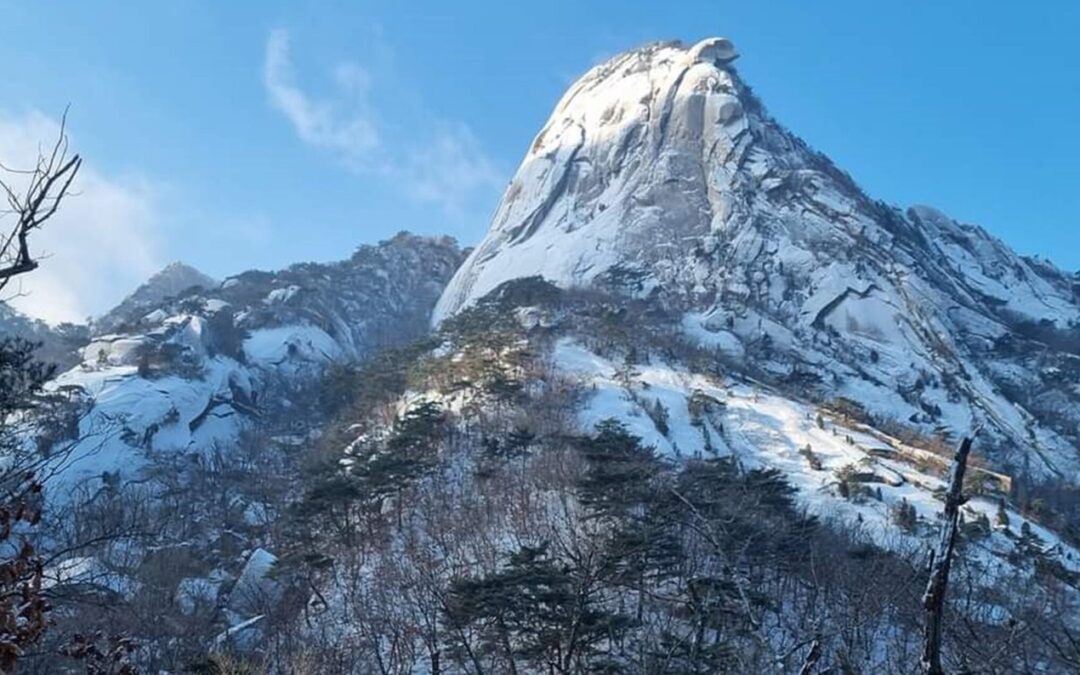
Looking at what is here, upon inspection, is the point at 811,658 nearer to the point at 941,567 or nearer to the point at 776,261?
the point at 941,567

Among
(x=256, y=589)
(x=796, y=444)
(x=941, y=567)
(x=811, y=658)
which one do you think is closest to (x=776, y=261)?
(x=796, y=444)

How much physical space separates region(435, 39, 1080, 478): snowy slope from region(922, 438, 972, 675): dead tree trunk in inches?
1801

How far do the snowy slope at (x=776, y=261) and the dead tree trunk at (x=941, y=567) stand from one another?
45734 mm

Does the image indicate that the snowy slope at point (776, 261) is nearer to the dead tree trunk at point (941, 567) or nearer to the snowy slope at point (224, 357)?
the snowy slope at point (224, 357)

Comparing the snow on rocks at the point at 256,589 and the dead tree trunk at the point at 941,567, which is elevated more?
the snow on rocks at the point at 256,589

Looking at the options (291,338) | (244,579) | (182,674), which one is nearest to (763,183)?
(291,338)

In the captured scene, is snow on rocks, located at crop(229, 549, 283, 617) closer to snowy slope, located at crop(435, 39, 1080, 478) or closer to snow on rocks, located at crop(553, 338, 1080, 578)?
snow on rocks, located at crop(553, 338, 1080, 578)

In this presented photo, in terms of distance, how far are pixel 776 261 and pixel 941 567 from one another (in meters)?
61.9

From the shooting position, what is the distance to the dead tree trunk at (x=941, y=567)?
2205mm

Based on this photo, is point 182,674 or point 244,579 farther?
point 244,579

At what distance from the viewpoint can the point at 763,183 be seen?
6881 cm

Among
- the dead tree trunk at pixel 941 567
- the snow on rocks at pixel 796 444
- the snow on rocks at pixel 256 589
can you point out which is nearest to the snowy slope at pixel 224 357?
the snow on rocks at pixel 256 589

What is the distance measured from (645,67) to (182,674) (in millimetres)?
84268

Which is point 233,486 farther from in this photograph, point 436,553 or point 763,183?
point 763,183
